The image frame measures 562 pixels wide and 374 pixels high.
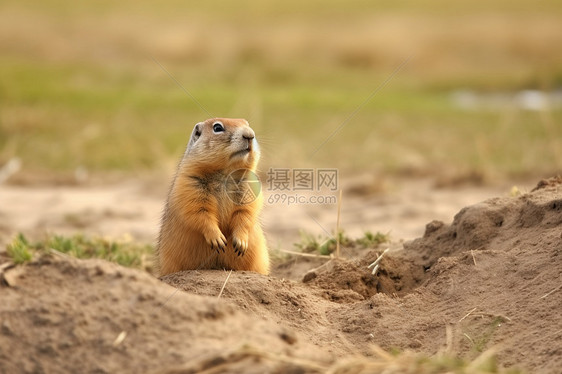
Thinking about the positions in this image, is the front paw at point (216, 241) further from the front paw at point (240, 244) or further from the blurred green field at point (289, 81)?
the blurred green field at point (289, 81)

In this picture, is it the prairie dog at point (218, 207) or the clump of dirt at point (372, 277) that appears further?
the clump of dirt at point (372, 277)

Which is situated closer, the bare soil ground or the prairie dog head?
the bare soil ground

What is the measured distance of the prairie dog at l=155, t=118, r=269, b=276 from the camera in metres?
4.53

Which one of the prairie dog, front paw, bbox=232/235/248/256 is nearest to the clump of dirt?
the prairie dog

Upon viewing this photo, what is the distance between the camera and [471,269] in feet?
13.8

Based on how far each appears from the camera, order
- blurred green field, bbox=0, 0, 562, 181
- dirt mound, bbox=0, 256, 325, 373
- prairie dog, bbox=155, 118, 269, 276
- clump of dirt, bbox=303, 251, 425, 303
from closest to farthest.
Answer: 1. dirt mound, bbox=0, 256, 325, 373
2. prairie dog, bbox=155, 118, 269, 276
3. clump of dirt, bbox=303, 251, 425, 303
4. blurred green field, bbox=0, 0, 562, 181

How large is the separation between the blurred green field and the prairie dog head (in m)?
0.60

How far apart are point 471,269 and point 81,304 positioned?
2069mm

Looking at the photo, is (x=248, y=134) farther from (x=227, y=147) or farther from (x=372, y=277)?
(x=372, y=277)

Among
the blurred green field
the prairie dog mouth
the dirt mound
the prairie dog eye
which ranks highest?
the blurred green field

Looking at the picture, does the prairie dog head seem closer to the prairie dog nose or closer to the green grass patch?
the prairie dog nose

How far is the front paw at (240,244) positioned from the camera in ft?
14.6

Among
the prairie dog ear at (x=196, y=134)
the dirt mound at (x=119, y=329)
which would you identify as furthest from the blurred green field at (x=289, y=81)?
the dirt mound at (x=119, y=329)

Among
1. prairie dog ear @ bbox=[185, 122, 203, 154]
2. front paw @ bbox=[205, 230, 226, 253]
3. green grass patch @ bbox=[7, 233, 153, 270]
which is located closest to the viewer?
front paw @ bbox=[205, 230, 226, 253]
